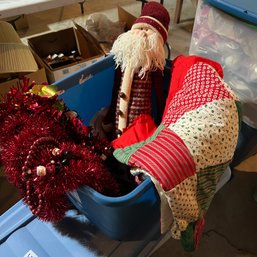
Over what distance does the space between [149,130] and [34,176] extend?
1.18 ft

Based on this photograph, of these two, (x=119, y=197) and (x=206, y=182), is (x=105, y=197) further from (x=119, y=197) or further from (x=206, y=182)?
(x=206, y=182)

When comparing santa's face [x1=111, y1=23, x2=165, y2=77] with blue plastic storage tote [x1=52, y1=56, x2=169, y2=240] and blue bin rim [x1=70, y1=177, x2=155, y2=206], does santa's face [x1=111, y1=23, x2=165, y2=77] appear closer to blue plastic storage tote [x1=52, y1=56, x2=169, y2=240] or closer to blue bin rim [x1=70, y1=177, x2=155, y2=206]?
blue plastic storage tote [x1=52, y1=56, x2=169, y2=240]

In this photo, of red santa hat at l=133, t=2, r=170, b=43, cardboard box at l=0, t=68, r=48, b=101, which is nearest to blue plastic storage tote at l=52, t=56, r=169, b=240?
red santa hat at l=133, t=2, r=170, b=43

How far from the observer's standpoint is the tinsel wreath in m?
0.54

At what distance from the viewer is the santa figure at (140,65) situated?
792 mm

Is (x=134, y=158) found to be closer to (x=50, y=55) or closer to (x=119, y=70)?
(x=119, y=70)

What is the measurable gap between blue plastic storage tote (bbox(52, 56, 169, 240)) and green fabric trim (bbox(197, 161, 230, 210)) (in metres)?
0.09

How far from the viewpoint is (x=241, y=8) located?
→ 772 millimetres

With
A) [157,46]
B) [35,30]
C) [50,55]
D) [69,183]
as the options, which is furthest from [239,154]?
[35,30]

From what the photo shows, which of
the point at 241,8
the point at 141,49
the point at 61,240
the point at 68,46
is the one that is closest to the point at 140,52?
the point at 141,49

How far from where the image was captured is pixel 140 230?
693 mm

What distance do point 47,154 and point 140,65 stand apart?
377mm

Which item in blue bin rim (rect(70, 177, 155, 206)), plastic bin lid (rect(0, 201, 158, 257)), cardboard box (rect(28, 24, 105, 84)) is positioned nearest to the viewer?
blue bin rim (rect(70, 177, 155, 206))

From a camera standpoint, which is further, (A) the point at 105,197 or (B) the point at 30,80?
(B) the point at 30,80
